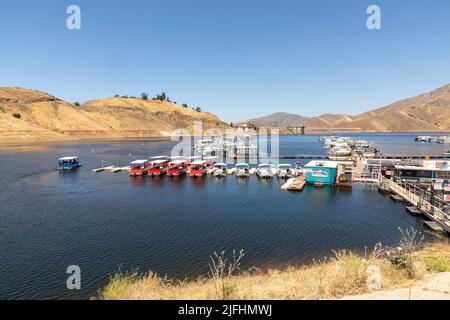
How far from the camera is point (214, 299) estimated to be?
13.6m

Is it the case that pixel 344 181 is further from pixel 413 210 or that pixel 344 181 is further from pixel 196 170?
pixel 196 170

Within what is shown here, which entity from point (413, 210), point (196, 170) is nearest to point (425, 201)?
point (413, 210)

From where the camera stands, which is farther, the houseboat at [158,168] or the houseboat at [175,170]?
the houseboat at [158,168]

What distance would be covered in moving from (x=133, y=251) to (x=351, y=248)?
20.4 metres

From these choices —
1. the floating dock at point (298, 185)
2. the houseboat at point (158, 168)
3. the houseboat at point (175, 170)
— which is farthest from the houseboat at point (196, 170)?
the floating dock at point (298, 185)

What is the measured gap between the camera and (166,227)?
3503 cm

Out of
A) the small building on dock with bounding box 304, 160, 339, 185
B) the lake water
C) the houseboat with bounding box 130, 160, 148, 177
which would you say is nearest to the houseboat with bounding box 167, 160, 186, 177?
the houseboat with bounding box 130, 160, 148, 177

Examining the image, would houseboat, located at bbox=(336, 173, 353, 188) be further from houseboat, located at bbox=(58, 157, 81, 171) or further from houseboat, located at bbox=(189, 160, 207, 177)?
houseboat, located at bbox=(58, 157, 81, 171)

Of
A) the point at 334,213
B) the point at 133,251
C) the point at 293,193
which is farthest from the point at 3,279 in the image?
the point at 293,193

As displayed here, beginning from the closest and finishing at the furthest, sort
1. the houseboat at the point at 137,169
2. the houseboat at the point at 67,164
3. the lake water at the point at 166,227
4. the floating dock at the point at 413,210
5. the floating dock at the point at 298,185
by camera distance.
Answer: the lake water at the point at 166,227 → the floating dock at the point at 413,210 → the floating dock at the point at 298,185 → the houseboat at the point at 137,169 → the houseboat at the point at 67,164

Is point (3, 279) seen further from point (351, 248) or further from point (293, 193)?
point (293, 193)

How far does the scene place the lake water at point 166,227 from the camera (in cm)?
2533

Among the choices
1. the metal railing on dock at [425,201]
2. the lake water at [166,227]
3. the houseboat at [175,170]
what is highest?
the houseboat at [175,170]

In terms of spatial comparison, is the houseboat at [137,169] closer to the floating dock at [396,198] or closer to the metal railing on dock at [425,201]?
the floating dock at [396,198]
